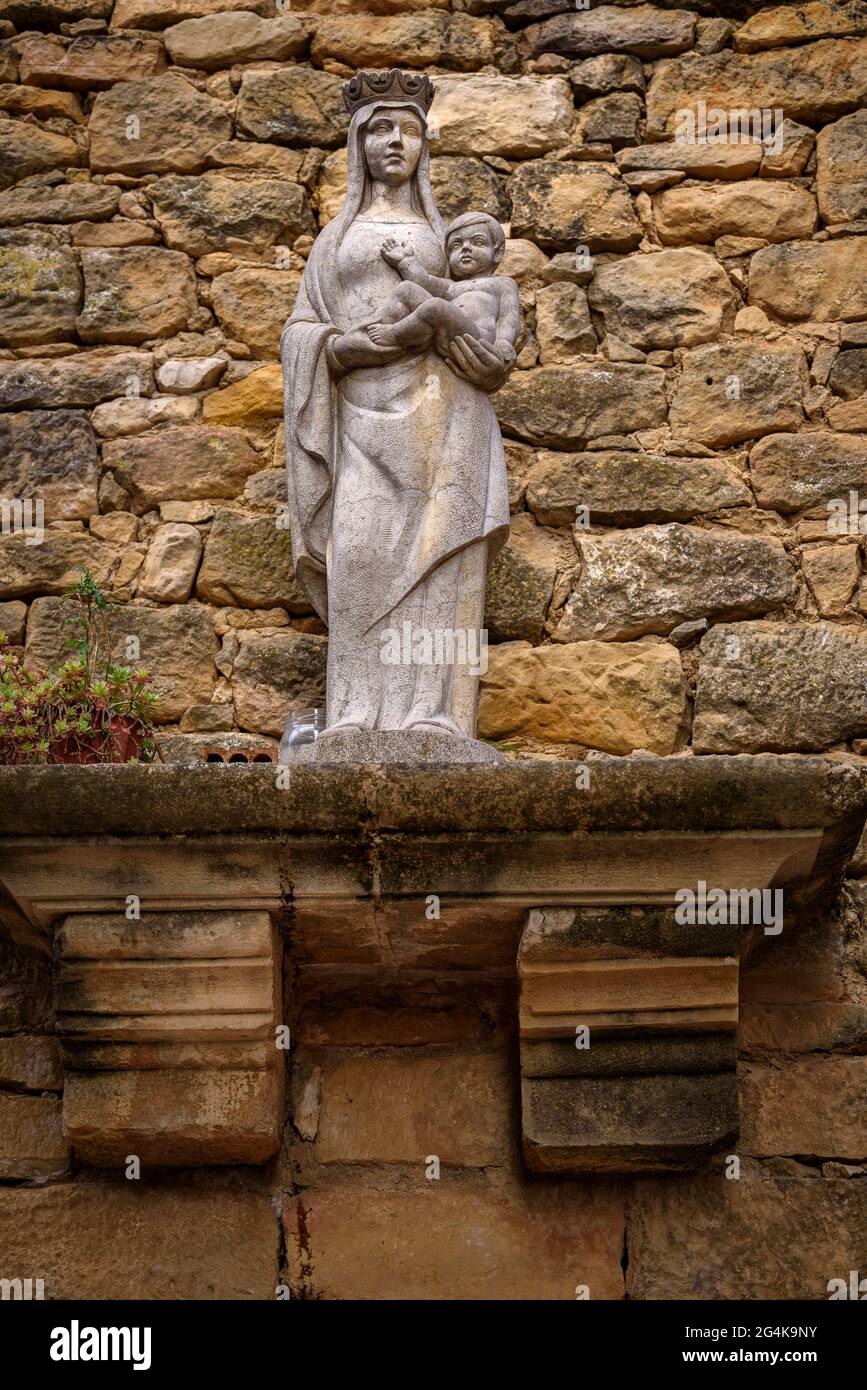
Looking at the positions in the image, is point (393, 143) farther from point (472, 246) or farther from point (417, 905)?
point (417, 905)

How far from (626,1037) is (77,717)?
4.28 feet

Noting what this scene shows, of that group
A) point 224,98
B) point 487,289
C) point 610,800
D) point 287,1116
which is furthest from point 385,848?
point 224,98

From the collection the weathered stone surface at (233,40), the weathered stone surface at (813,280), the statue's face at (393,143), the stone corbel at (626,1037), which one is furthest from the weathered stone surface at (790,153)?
the stone corbel at (626,1037)

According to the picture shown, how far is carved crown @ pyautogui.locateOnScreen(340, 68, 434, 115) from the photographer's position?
4270mm

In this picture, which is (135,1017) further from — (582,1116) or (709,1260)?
(709,1260)

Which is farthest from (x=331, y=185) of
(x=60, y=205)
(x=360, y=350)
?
(x=360, y=350)

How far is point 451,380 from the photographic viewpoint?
4.09 meters

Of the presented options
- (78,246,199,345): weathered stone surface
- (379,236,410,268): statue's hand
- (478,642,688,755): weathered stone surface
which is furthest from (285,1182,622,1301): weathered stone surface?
(78,246,199,345): weathered stone surface

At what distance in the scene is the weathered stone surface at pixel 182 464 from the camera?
4.77 m

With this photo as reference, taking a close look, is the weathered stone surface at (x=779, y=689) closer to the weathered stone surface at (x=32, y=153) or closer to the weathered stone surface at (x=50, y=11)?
the weathered stone surface at (x=32, y=153)

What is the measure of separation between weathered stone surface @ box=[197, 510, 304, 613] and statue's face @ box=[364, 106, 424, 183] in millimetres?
908

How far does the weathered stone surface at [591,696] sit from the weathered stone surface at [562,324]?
86cm

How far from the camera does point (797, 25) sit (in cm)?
531

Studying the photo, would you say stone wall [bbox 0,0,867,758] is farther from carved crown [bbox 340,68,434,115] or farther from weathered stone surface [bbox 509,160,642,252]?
carved crown [bbox 340,68,434,115]
